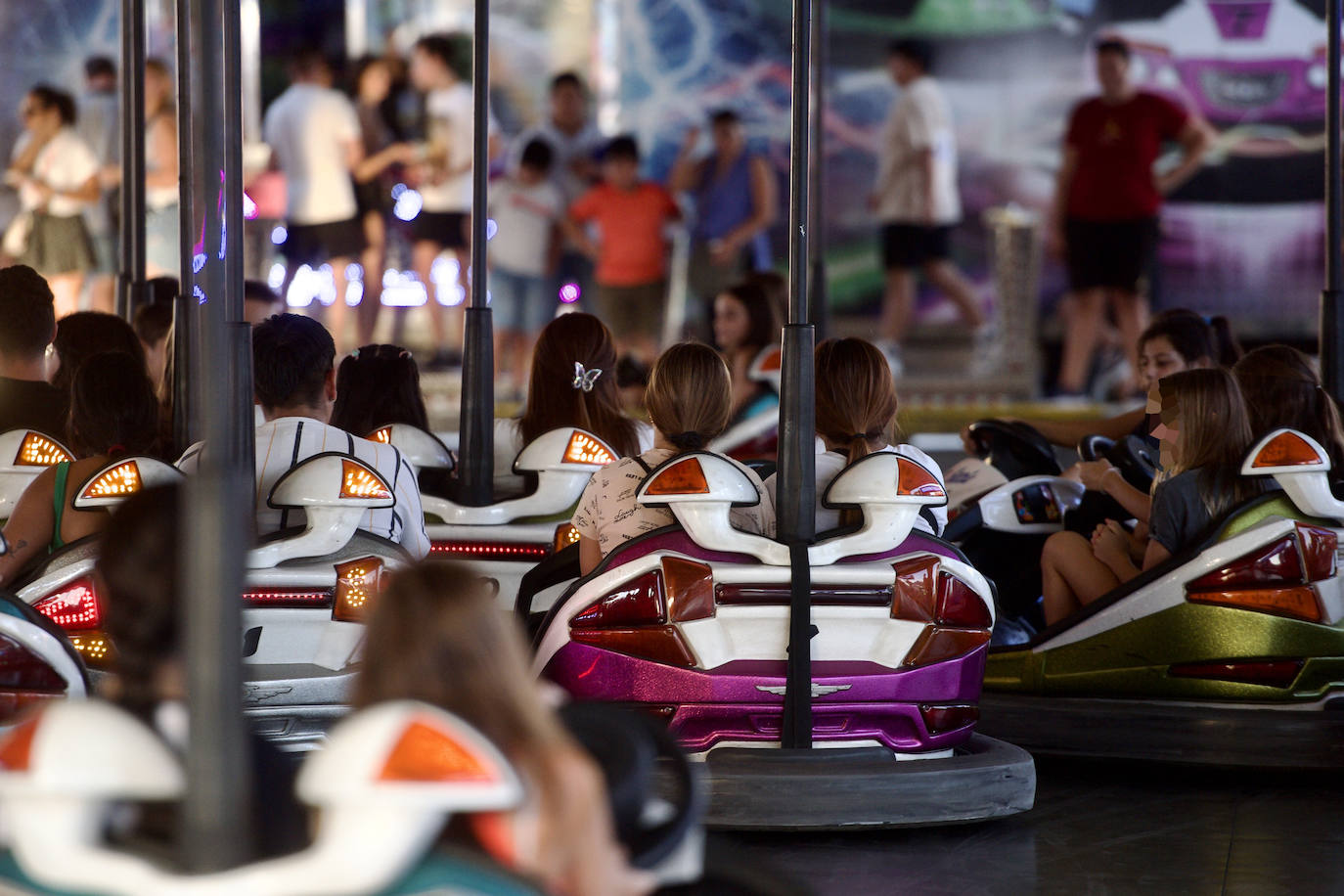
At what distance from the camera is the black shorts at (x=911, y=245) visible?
7484mm

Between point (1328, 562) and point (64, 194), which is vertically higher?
point (64, 194)

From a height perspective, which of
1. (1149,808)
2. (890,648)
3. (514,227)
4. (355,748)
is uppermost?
(514,227)

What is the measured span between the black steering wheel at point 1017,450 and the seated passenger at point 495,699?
2610 mm

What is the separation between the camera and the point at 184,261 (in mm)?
3799

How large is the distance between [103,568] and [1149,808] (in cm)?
204

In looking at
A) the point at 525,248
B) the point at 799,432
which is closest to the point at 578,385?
the point at 799,432

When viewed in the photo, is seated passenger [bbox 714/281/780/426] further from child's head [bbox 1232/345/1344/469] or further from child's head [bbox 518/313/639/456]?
child's head [bbox 1232/345/1344/469]

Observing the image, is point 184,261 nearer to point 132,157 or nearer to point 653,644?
Answer: point 132,157

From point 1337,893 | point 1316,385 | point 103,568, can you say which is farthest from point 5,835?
point 1316,385

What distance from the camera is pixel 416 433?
3857mm

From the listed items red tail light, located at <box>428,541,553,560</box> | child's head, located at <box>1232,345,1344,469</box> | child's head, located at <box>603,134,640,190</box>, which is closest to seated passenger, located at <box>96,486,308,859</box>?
red tail light, located at <box>428,541,553,560</box>

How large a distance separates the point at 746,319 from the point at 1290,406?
190 centimetres

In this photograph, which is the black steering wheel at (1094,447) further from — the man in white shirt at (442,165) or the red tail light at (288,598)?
the man in white shirt at (442,165)

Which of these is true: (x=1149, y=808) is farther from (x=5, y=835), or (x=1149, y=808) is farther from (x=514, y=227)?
(x=514, y=227)
